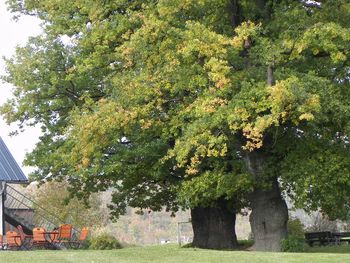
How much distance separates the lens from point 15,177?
101 ft

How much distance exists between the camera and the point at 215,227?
1095 inches

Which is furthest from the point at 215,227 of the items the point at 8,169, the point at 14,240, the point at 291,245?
the point at 8,169

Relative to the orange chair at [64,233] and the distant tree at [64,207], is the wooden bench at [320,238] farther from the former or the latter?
the distant tree at [64,207]

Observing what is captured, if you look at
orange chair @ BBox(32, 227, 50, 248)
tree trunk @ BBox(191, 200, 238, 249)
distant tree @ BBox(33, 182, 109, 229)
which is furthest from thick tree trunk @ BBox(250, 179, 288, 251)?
distant tree @ BBox(33, 182, 109, 229)

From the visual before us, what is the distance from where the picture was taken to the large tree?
1883cm

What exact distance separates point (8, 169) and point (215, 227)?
11174mm

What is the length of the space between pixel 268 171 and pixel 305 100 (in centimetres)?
481

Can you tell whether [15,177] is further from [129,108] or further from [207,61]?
[207,61]

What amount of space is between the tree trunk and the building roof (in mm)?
8945

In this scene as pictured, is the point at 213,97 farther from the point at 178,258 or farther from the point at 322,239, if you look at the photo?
the point at 322,239

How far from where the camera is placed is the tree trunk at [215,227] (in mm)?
27500

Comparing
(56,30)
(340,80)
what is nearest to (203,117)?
(340,80)

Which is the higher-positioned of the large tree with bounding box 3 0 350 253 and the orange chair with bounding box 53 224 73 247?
the large tree with bounding box 3 0 350 253

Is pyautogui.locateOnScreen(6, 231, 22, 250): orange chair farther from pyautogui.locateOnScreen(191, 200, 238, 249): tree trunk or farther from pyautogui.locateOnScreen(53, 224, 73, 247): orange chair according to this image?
pyautogui.locateOnScreen(191, 200, 238, 249): tree trunk
